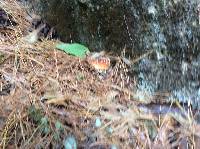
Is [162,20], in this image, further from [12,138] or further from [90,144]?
[12,138]

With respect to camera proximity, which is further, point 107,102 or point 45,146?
point 107,102

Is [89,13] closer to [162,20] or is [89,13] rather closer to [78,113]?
[162,20]

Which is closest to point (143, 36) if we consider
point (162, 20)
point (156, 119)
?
point (162, 20)

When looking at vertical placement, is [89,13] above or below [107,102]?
above

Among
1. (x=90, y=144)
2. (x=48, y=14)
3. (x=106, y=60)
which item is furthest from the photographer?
(x=48, y=14)

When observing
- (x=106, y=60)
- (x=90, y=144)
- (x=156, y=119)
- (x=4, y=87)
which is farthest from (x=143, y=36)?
(x=4, y=87)

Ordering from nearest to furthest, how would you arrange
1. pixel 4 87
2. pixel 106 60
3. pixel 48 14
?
pixel 4 87
pixel 106 60
pixel 48 14

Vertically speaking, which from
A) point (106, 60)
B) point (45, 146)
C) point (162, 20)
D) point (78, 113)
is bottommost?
point (45, 146)
